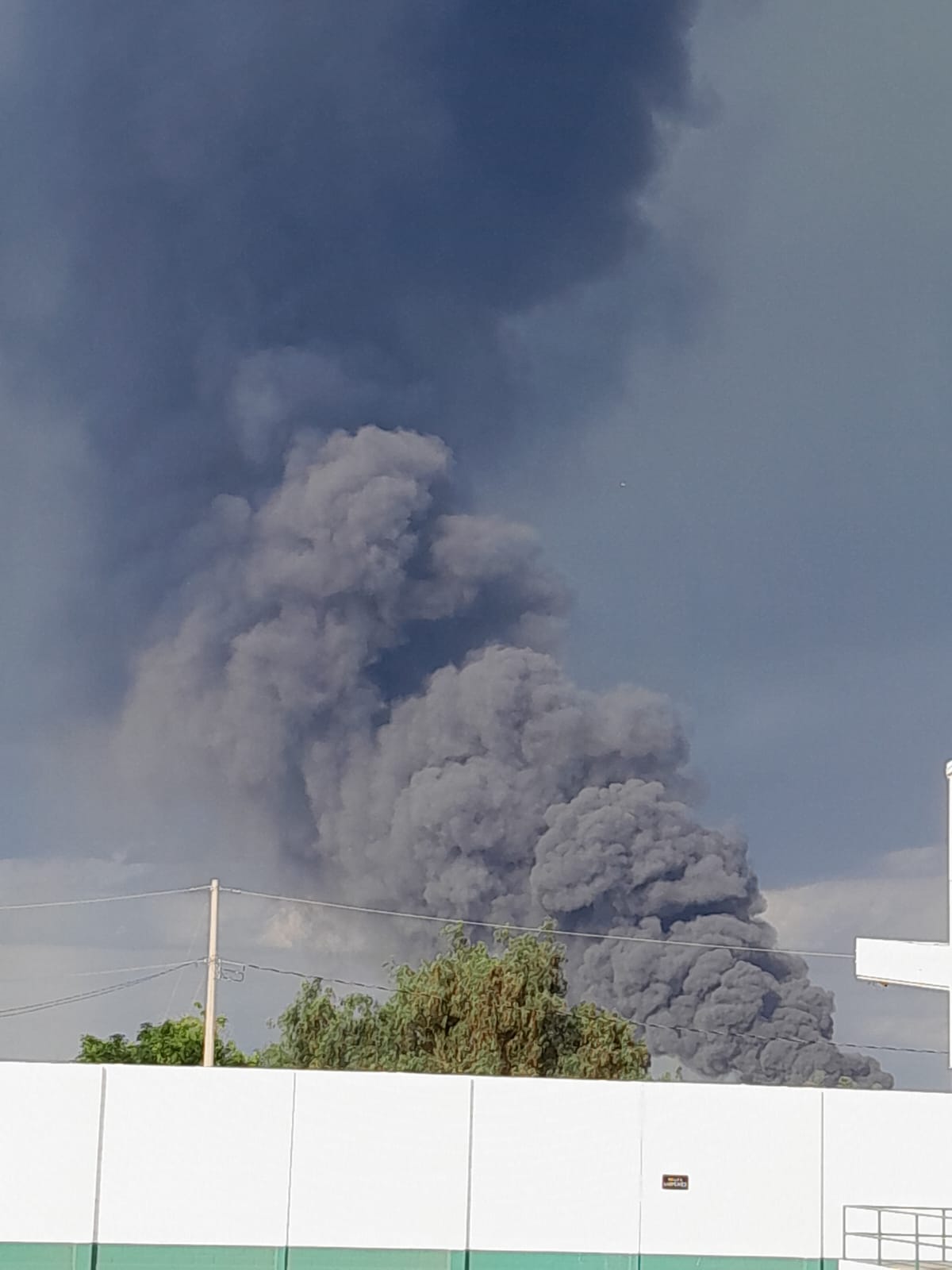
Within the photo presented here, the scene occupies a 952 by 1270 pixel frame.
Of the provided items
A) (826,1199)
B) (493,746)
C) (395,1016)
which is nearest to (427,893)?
(493,746)

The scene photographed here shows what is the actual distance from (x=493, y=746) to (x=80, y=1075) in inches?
2697

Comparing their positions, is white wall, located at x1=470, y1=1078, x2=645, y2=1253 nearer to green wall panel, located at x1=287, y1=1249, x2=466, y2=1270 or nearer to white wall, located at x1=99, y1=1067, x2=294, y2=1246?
green wall panel, located at x1=287, y1=1249, x2=466, y2=1270

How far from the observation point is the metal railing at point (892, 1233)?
71.0 ft

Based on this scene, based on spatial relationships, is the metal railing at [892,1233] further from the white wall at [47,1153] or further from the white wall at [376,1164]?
the white wall at [47,1153]

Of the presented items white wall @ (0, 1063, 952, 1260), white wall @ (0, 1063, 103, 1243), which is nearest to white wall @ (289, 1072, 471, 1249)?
white wall @ (0, 1063, 952, 1260)

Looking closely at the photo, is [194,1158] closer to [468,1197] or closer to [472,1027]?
[468,1197]

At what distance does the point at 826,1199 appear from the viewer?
73.7 ft

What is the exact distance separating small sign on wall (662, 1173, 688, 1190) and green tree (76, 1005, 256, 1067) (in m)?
34.5

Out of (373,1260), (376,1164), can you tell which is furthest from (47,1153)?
(373,1260)

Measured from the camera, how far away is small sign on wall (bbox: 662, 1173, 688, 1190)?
22219mm

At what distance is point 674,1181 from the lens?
22.2 meters

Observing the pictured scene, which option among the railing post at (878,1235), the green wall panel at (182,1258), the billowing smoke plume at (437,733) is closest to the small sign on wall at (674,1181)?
the railing post at (878,1235)

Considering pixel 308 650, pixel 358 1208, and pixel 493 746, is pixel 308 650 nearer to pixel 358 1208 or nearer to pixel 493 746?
pixel 493 746

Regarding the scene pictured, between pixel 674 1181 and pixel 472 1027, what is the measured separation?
30.3 m
